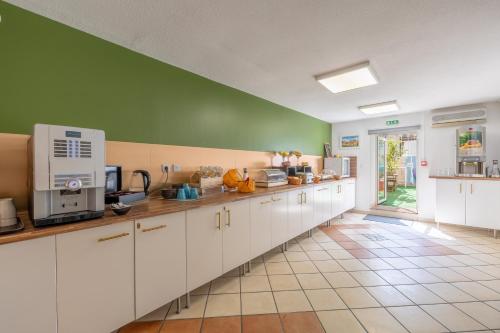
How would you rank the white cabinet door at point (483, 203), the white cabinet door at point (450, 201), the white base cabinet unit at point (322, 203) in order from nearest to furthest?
1. the white cabinet door at point (483, 203)
2. the white base cabinet unit at point (322, 203)
3. the white cabinet door at point (450, 201)

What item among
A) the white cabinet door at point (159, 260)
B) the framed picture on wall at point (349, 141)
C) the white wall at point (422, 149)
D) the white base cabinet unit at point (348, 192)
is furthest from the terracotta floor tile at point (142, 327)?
the framed picture on wall at point (349, 141)

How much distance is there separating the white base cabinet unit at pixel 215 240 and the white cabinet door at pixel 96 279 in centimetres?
47

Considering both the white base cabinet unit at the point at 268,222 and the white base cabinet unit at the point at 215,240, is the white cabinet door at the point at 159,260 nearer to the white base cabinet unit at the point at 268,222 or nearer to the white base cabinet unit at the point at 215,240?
the white base cabinet unit at the point at 215,240

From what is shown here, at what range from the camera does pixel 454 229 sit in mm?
3986

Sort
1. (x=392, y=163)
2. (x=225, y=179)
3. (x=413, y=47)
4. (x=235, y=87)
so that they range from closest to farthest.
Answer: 1. (x=413, y=47)
2. (x=225, y=179)
3. (x=235, y=87)
4. (x=392, y=163)

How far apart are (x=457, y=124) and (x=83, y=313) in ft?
20.0

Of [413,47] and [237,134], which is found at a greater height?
[413,47]

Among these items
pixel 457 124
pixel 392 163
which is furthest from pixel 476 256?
pixel 392 163

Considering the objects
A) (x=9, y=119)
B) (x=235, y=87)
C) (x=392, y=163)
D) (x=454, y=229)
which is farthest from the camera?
(x=392, y=163)

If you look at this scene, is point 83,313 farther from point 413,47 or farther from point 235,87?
point 413,47

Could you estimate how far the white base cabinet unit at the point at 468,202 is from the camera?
139 inches

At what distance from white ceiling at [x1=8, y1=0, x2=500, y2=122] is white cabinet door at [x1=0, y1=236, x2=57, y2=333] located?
1665 millimetres

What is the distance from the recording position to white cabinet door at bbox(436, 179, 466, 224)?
383cm

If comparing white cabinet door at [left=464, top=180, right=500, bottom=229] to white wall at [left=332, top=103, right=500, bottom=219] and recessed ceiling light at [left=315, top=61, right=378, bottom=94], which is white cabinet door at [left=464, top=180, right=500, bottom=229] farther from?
recessed ceiling light at [left=315, top=61, right=378, bottom=94]
